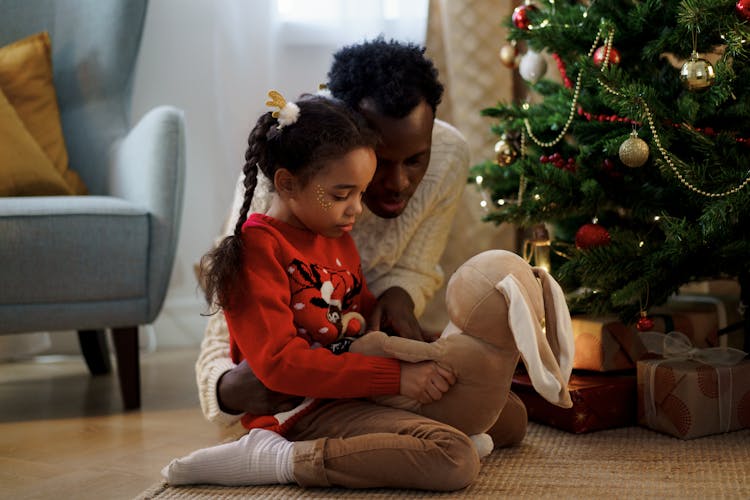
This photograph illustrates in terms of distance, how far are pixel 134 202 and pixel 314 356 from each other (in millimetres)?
750

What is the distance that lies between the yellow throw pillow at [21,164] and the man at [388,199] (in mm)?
Answer: 596

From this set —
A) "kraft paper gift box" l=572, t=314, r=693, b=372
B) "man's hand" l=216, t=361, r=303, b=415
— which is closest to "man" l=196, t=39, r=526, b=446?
"man's hand" l=216, t=361, r=303, b=415

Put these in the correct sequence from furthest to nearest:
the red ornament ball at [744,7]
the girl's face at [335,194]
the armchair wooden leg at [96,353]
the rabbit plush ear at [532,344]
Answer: the armchair wooden leg at [96,353], the red ornament ball at [744,7], the girl's face at [335,194], the rabbit plush ear at [532,344]

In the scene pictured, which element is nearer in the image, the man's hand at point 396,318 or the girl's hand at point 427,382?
the girl's hand at point 427,382

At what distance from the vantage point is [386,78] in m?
1.34

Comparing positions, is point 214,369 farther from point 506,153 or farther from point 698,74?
point 698,74

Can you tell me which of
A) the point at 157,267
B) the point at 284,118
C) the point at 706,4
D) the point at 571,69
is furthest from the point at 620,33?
the point at 157,267

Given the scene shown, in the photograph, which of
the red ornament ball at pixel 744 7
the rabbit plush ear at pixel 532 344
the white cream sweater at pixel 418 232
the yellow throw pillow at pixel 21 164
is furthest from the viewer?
the yellow throw pillow at pixel 21 164

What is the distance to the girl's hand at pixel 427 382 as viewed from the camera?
1.22 m

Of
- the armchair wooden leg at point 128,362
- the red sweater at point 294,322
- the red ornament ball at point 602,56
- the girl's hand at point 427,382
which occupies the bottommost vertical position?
the armchair wooden leg at point 128,362

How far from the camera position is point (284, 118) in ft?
4.11

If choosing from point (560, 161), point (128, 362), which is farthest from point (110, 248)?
point (560, 161)

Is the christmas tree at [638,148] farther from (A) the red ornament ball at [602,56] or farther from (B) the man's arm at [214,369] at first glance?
(B) the man's arm at [214,369]

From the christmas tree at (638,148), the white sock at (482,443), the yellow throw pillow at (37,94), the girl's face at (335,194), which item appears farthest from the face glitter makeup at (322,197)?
the yellow throw pillow at (37,94)
